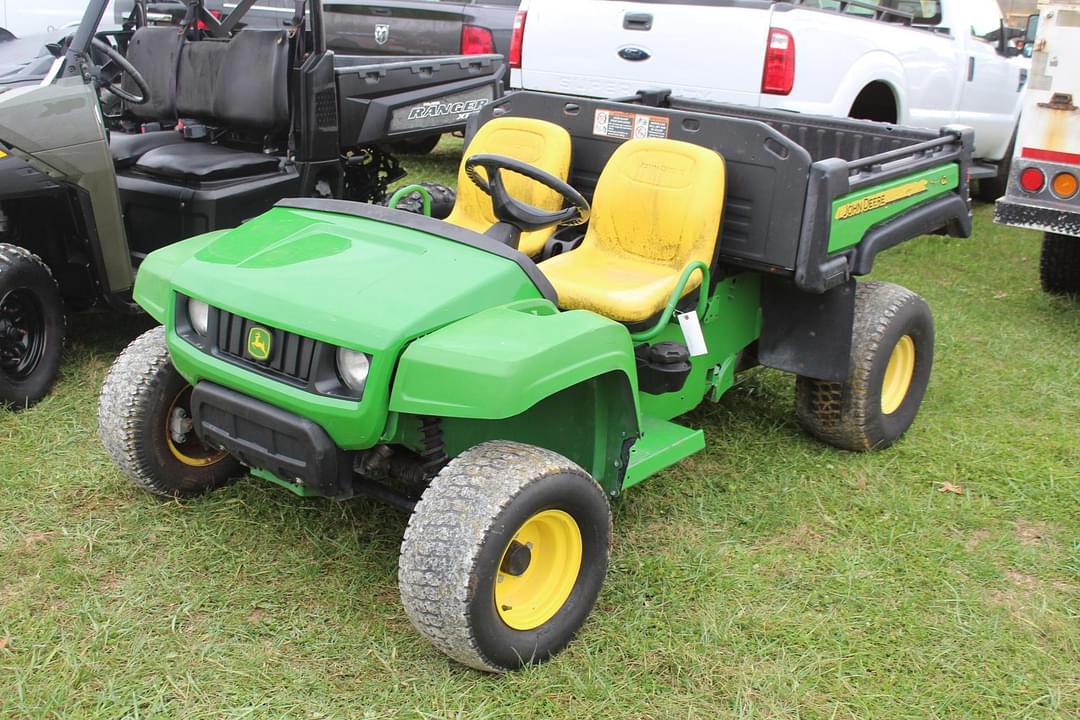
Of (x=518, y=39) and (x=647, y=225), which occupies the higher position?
(x=518, y=39)

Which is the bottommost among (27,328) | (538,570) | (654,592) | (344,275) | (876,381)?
(654,592)

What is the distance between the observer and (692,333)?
335 centimetres

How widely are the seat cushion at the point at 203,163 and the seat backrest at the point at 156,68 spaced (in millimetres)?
391

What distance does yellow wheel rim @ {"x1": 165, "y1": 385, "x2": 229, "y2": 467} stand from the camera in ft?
11.2

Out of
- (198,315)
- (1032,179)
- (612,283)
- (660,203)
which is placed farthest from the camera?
(1032,179)

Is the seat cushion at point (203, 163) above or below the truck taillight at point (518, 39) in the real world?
below

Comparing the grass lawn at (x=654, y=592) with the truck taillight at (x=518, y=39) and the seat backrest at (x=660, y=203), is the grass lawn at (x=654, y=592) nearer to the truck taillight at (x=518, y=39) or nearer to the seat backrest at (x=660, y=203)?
the seat backrest at (x=660, y=203)

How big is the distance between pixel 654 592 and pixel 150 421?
1.63 meters

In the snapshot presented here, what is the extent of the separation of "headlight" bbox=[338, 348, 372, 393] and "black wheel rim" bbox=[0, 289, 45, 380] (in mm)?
2072

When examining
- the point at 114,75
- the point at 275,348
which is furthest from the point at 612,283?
the point at 114,75

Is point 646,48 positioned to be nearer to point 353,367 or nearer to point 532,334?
→ point 532,334

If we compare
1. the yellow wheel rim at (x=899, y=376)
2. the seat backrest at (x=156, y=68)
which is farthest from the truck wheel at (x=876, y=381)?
the seat backrest at (x=156, y=68)

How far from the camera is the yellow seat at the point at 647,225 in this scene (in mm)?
3428

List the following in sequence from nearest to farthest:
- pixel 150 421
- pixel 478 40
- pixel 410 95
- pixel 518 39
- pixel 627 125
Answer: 1. pixel 150 421
2. pixel 627 125
3. pixel 410 95
4. pixel 518 39
5. pixel 478 40
